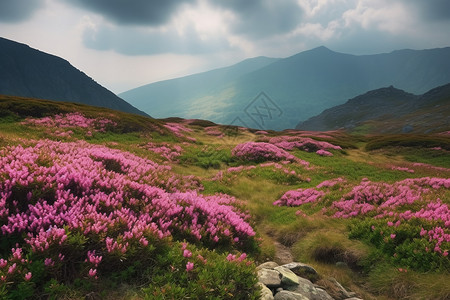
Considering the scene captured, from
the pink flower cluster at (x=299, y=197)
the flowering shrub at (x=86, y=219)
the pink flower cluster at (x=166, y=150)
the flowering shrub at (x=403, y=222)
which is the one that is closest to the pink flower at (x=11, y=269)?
the flowering shrub at (x=86, y=219)

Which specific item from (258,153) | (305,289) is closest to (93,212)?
(305,289)

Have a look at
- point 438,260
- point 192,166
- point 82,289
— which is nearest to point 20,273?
point 82,289

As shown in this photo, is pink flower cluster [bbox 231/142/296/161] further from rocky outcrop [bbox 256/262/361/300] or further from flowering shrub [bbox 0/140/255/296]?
rocky outcrop [bbox 256/262/361/300]

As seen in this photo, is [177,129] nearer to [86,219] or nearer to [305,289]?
[86,219]

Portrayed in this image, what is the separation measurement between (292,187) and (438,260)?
34.2ft

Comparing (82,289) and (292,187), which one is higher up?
(82,289)

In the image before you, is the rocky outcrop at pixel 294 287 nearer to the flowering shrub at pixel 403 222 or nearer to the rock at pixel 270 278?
the rock at pixel 270 278

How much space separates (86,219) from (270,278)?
3750 mm

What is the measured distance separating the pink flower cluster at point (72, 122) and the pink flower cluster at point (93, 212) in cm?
2149

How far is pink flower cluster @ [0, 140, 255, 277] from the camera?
4465mm

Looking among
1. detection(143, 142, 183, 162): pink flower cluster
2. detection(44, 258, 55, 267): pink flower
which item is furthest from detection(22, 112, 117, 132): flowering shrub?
detection(44, 258, 55, 267): pink flower

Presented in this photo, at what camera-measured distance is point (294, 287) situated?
531 cm

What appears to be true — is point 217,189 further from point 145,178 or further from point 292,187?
point 145,178

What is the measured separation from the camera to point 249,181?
1691cm
